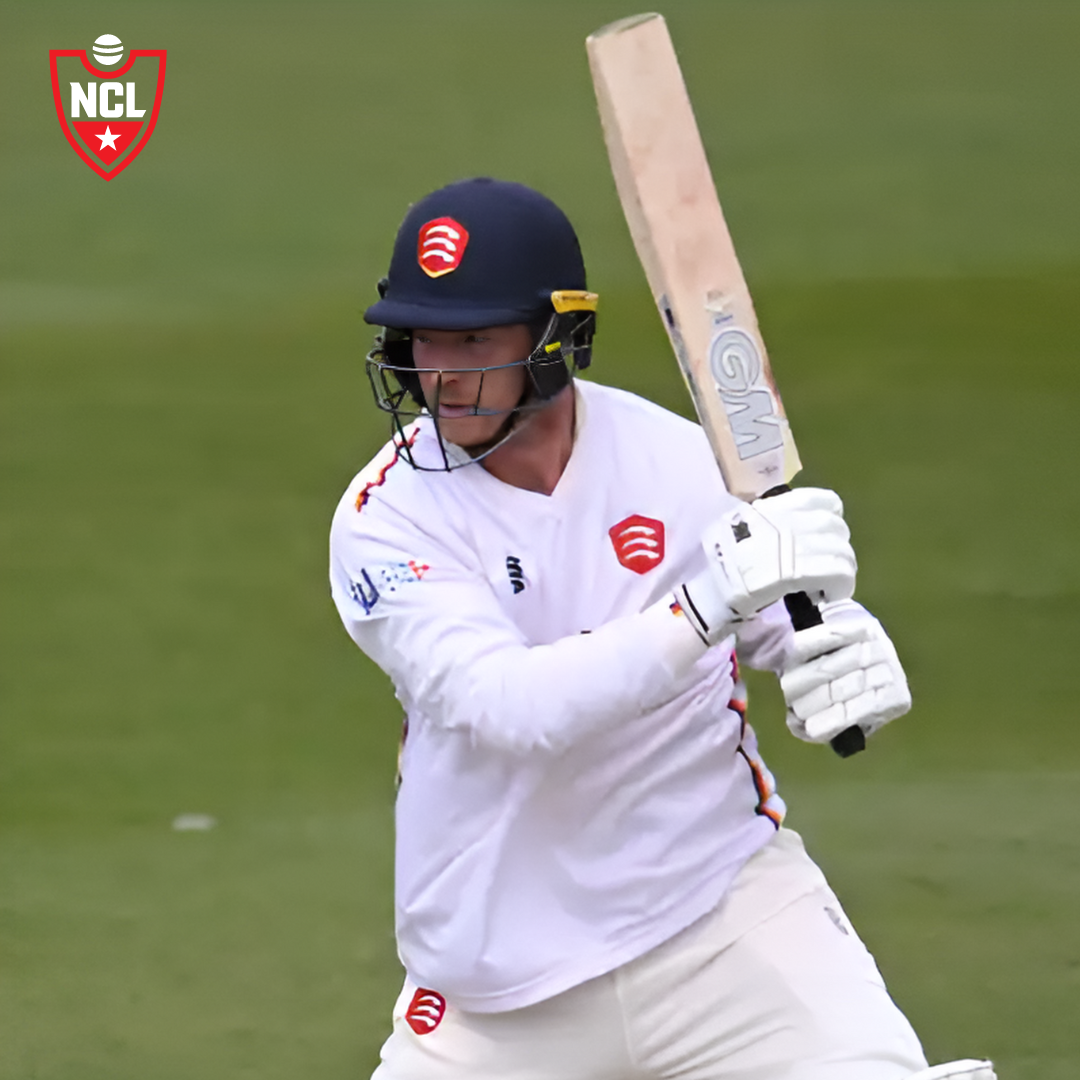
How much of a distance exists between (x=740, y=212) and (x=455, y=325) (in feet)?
22.5

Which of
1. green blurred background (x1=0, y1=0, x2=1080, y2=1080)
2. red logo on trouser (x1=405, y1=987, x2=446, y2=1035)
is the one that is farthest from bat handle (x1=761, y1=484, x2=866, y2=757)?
green blurred background (x1=0, y1=0, x2=1080, y2=1080)

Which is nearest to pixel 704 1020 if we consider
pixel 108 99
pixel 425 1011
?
pixel 425 1011

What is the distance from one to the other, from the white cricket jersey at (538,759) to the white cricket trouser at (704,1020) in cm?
4

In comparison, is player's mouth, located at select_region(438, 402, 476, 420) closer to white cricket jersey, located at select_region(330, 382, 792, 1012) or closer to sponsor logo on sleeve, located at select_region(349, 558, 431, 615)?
white cricket jersey, located at select_region(330, 382, 792, 1012)

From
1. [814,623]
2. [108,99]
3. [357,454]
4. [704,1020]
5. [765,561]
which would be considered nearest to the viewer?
[765,561]

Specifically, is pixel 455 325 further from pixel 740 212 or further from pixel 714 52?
pixel 714 52

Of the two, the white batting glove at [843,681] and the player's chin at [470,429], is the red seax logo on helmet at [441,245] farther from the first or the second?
the white batting glove at [843,681]

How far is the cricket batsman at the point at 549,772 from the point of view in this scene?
8.76 feet

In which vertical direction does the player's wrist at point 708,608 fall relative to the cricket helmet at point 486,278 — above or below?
below

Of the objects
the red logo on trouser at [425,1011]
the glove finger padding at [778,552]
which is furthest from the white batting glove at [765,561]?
the red logo on trouser at [425,1011]

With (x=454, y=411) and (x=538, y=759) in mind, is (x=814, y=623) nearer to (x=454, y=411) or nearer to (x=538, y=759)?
(x=538, y=759)

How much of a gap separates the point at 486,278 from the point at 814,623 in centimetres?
64

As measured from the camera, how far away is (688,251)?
2.67 metres

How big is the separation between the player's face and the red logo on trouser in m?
0.77
